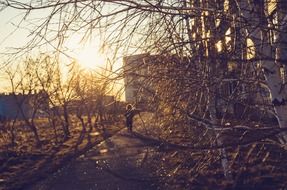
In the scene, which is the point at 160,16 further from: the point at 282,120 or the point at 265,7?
the point at 282,120

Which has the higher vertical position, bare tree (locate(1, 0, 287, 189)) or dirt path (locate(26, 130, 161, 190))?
bare tree (locate(1, 0, 287, 189))

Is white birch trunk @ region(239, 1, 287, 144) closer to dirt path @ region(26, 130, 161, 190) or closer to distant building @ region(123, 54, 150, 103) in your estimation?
distant building @ region(123, 54, 150, 103)

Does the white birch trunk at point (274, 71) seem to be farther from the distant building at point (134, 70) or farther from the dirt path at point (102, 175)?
the dirt path at point (102, 175)

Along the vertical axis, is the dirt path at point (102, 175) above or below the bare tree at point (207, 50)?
below

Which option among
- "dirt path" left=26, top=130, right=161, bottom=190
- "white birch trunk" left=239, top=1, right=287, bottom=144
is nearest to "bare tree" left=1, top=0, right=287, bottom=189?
"white birch trunk" left=239, top=1, right=287, bottom=144

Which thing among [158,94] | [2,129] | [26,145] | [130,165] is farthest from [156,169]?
[2,129]

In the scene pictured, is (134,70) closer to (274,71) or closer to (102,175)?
(274,71)

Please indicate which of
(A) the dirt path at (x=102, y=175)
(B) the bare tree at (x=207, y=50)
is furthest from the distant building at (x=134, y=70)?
(A) the dirt path at (x=102, y=175)

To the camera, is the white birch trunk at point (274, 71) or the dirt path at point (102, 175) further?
the dirt path at point (102, 175)

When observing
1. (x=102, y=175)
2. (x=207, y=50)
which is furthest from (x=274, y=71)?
(x=102, y=175)

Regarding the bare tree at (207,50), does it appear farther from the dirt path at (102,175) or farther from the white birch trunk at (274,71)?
the dirt path at (102,175)

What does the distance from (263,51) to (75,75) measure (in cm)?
179

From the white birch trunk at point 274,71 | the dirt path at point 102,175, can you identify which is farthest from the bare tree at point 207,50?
the dirt path at point 102,175

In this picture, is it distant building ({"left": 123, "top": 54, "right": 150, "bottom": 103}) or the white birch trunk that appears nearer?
distant building ({"left": 123, "top": 54, "right": 150, "bottom": 103})
